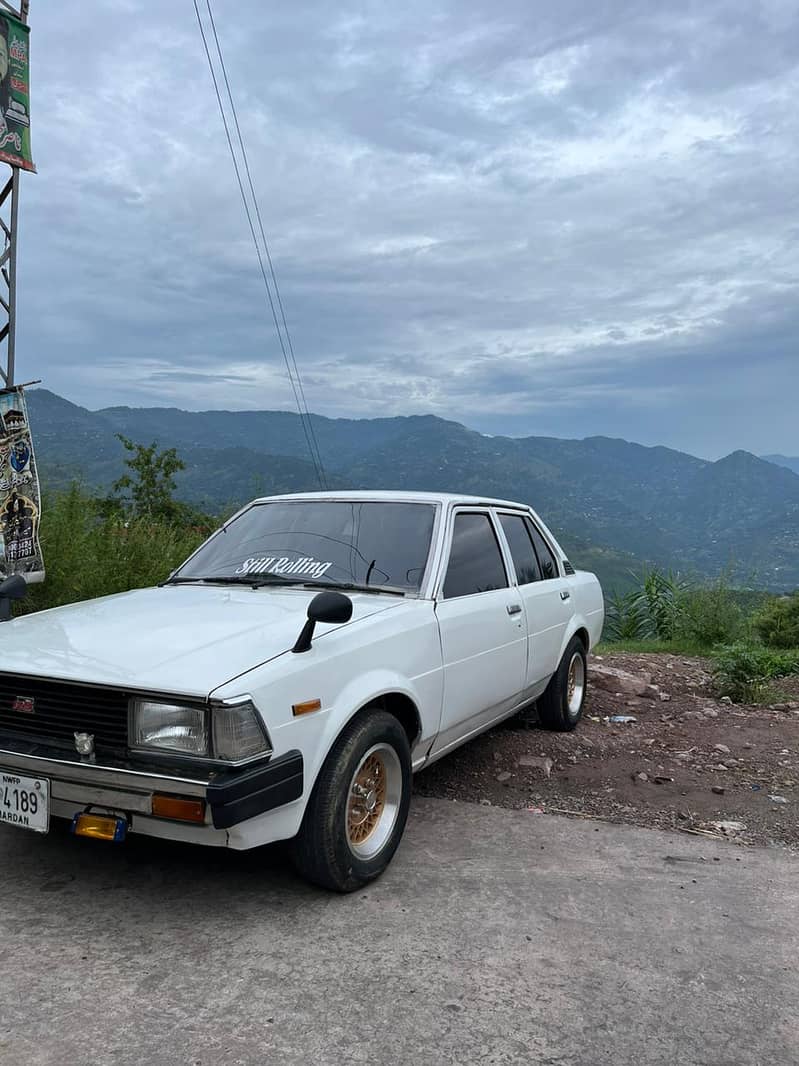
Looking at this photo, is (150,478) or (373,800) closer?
(373,800)

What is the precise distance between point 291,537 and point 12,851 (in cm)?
200

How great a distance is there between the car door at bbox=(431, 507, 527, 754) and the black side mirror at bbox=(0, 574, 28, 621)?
2068 millimetres

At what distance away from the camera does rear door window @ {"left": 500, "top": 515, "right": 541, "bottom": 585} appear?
533 centimetres

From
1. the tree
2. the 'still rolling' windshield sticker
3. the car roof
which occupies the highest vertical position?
the tree

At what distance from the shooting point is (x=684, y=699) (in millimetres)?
7586

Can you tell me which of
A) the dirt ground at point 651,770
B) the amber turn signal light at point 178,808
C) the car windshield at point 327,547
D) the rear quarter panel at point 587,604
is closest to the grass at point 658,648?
the dirt ground at point 651,770

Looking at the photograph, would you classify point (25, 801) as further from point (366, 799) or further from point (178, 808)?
point (366, 799)

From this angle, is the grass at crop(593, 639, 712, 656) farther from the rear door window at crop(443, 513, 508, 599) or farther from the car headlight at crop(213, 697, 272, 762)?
the car headlight at crop(213, 697, 272, 762)

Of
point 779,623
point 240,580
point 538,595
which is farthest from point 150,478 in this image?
point 240,580

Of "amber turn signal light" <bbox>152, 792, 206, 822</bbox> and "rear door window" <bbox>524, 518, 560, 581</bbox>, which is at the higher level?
"rear door window" <bbox>524, 518, 560, 581</bbox>

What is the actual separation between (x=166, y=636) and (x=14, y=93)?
5990 millimetres

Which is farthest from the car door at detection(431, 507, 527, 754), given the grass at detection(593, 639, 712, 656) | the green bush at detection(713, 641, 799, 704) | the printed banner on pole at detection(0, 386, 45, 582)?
the grass at detection(593, 639, 712, 656)

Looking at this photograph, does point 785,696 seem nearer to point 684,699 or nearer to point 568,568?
point 684,699

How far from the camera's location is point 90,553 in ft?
26.0
